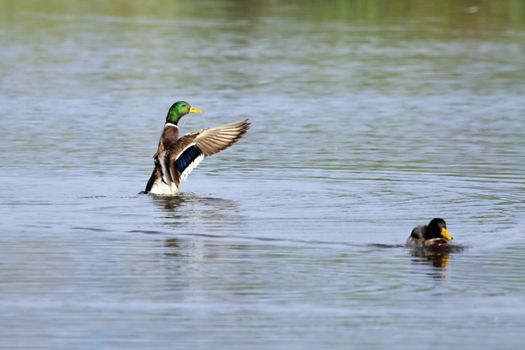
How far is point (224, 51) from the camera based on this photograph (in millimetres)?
31719

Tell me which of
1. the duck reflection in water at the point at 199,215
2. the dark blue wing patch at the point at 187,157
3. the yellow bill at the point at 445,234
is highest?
the dark blue wing patch at the point at 187,157

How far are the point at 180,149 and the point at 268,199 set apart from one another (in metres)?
1.34

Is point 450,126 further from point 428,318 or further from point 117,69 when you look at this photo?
point 428,318

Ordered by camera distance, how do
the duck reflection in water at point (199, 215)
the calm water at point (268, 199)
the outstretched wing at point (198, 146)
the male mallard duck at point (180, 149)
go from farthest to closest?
the outstretched wing at point (198, 146), the male mallard duck at point (180, 149), the duck reflection in water at point (199, 215), the calm water at point (268, 199)

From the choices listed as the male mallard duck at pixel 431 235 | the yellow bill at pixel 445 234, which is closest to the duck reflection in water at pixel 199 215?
the male mallard duck at pixel 431 235

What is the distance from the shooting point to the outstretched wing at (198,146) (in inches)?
591

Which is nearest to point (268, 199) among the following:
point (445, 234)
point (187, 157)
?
point (187, 157)

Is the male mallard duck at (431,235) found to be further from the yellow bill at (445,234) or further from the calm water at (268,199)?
the calm water at (268,199)

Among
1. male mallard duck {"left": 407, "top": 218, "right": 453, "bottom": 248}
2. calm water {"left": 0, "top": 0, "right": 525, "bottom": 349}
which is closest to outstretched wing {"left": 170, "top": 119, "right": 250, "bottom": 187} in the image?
calm water {"left": 0, "top": 0, "right": 525, "bottom": 349}

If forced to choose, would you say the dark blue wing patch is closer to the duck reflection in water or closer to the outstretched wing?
the outstretched wing

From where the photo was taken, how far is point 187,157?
15156 millimetres

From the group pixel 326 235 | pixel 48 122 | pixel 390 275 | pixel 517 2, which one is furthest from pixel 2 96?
→ pixel 517 2

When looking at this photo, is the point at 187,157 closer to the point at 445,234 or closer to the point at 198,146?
the point at 198,146

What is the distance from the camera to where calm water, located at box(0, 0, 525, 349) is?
9305 mm
